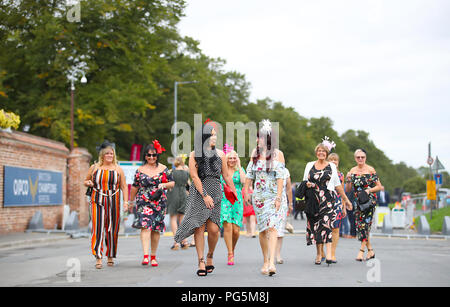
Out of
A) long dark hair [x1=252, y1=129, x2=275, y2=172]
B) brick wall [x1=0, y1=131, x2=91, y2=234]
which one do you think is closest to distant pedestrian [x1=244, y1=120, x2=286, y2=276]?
long dark hair [x1=252, y1=129, x2=275, y2=172]

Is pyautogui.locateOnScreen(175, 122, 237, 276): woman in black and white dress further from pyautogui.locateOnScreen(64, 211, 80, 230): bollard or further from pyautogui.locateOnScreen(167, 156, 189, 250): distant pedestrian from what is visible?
pyautogui.locateOnScreen(64, 211, 80, 230): bollard

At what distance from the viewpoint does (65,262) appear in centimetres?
1062

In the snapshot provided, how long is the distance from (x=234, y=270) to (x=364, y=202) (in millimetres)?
2745

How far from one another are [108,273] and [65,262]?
207cm

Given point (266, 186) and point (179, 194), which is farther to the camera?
point (179, 194)

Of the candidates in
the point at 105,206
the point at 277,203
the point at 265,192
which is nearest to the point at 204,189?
the point at 265,192

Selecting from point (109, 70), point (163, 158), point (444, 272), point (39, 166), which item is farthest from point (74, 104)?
point (444, 272)

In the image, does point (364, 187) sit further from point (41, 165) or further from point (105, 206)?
point (41, 165)

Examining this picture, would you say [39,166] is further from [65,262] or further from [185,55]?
[185,55]

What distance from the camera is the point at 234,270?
920cm

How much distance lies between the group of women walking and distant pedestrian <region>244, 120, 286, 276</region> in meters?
0.01

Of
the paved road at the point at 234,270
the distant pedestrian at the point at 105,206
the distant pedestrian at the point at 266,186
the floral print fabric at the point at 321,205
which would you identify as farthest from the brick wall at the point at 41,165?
the distant pedestrian at the point at 266,186

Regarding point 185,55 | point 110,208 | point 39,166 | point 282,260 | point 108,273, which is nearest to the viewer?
point 108,273

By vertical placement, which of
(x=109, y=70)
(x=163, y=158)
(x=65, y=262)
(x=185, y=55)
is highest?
(x=185, y=55)
